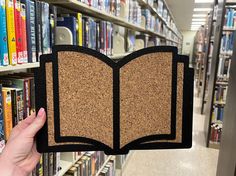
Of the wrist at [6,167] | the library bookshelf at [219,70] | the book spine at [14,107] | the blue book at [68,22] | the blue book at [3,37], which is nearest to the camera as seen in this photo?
the wrist at [6,167]

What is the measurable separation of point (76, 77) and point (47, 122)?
4.4 inches

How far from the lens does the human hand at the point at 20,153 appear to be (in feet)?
1.83

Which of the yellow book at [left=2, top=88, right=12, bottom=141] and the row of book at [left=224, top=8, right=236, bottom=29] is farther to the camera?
the row of book at [left=224, top=8, right=236, bottom=29]

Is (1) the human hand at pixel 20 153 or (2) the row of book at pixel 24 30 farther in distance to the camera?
(2) the row of book at pixel 24 30

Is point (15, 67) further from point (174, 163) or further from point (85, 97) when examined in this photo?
point (174, 163)

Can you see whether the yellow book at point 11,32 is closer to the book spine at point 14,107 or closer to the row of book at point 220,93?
the book spine at point 14,107

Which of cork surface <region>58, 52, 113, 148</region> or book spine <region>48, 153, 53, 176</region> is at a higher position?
cork surface <region>58, 52, 113, 148</region>

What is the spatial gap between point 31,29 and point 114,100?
66 centimetres

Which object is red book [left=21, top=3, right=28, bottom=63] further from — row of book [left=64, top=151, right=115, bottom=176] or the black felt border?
row of book [left=64, top=151, right=115, bottom=176]

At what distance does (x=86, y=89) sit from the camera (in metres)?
0.48

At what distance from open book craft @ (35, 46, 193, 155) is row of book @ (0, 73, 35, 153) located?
0.46 m

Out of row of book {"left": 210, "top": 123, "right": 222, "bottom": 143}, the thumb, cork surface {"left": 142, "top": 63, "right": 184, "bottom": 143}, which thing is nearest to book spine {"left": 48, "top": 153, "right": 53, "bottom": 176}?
the thumb

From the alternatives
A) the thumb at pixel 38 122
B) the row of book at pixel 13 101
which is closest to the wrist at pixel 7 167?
the thumb at pixel 38 122

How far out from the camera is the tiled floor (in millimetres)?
2463
